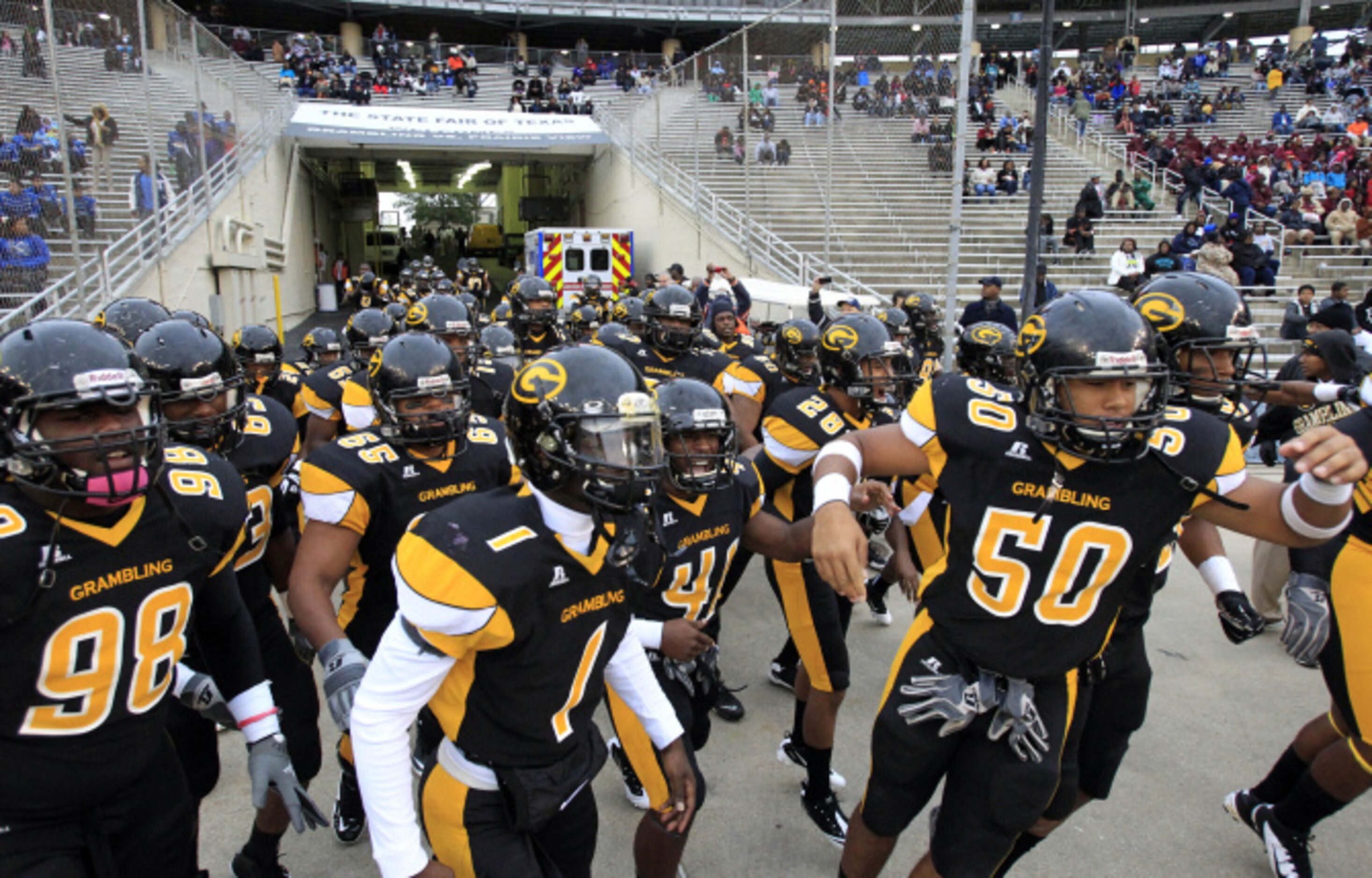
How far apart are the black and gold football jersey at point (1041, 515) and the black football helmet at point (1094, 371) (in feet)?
0.34

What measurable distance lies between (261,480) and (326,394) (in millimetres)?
1936

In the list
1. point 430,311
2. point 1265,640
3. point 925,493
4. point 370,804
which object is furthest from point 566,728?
point 1265,640

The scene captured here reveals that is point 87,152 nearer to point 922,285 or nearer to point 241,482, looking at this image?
point 241,482

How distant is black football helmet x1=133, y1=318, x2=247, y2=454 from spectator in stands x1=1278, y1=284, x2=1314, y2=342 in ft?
45.6

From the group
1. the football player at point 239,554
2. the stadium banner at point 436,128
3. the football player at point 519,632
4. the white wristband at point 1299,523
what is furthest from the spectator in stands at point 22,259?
the stadium banner at point 436,128

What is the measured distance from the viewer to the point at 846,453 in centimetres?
255

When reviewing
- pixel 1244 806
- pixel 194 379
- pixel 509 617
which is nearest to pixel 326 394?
pixel 194 379

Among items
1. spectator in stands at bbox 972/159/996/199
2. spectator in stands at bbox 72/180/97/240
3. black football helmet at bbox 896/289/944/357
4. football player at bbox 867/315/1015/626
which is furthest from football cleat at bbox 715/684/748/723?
spectator in stands at bbox 972/159/996/199

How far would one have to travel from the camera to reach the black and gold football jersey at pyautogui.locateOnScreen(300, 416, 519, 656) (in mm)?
3018

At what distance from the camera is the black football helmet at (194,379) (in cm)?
316

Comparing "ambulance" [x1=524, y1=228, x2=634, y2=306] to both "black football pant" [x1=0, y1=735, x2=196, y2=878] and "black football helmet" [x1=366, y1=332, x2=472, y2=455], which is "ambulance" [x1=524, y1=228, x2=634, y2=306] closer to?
"black football helmet" [x1=366, y1=332, x2=472, y2=455]

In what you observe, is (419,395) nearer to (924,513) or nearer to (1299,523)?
(924,513)

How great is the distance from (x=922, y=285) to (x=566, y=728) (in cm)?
1552

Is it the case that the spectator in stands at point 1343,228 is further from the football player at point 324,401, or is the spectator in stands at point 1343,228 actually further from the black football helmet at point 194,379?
the black football helmet at point 194,379
